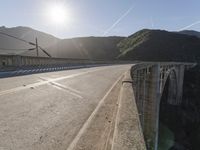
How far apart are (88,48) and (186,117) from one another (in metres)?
81.7

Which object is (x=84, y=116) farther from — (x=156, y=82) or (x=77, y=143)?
(x=156, y=82)

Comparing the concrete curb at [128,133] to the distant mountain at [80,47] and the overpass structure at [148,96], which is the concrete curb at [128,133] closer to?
the overpass structure at [148,96]

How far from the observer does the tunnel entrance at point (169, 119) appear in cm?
2291

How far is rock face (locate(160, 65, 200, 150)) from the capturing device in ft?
83.8

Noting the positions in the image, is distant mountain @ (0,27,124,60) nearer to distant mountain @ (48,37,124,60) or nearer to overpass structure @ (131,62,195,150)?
distant mountain @ (48,37,124,60)

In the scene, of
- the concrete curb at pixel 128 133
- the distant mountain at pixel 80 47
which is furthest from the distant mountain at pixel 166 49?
the concrete curb at pixel 128 133

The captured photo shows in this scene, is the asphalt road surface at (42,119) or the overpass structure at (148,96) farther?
the overpass structure at (148,96)

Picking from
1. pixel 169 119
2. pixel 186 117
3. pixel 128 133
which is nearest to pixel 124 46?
pixel 186 117

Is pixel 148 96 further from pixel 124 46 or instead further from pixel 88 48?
pixel 88 48

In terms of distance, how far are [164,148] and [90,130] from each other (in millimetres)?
19701

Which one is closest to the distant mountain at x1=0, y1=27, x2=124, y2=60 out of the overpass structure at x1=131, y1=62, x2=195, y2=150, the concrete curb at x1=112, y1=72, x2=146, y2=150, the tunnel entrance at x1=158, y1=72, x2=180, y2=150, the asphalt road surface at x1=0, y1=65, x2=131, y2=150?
the tunnel entrance at x1=158, y1=72, x2=180, y2=150

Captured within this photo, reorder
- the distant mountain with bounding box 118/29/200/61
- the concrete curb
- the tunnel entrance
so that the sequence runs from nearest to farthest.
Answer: the concrete curb
the tunnel entrance
the distant mountain with bounding box 118/29/200/61

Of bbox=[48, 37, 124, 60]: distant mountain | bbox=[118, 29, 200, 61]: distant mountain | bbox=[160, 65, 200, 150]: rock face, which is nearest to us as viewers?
bbox=[160, 65, 200, 150]: rock face

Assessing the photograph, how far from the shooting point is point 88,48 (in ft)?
357
